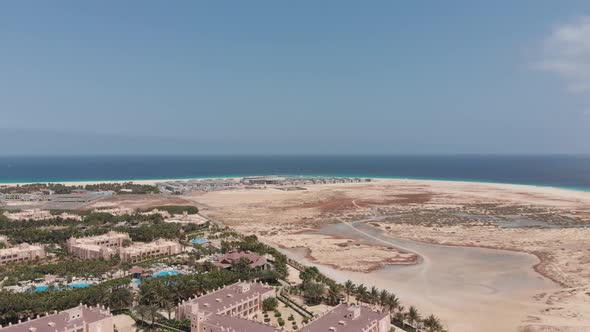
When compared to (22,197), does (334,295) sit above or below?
below

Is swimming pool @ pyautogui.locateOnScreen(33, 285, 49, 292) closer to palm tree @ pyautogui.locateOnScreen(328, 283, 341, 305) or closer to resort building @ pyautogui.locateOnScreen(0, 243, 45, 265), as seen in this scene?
resort building @ pyautogui.locateOnScreen(0, 243, 45, 265)

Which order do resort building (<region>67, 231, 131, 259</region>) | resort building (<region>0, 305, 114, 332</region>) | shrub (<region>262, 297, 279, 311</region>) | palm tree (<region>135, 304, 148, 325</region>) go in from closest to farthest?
resort building (<region>0, 305, 114, 332</region>)
palm tree (<region>135, 304, 148, 325</region>)
shrub (<region>262, 297, 279, 311</region>)
resort building (<region>67, 231, 131, 259</region>)

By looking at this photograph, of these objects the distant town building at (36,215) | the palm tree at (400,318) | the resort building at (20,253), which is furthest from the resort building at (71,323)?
the distant town building at (36,215)

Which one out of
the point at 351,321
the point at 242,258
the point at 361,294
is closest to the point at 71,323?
the point at 351,321

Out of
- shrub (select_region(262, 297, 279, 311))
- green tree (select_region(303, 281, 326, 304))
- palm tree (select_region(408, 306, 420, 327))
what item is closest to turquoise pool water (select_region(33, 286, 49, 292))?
shrub (select_region(262, 297, 279, 311))

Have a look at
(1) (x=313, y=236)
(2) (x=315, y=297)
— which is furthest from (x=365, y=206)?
(2) (x=315, y=297)

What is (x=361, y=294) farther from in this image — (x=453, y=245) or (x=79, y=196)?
(x=79, y=196)
